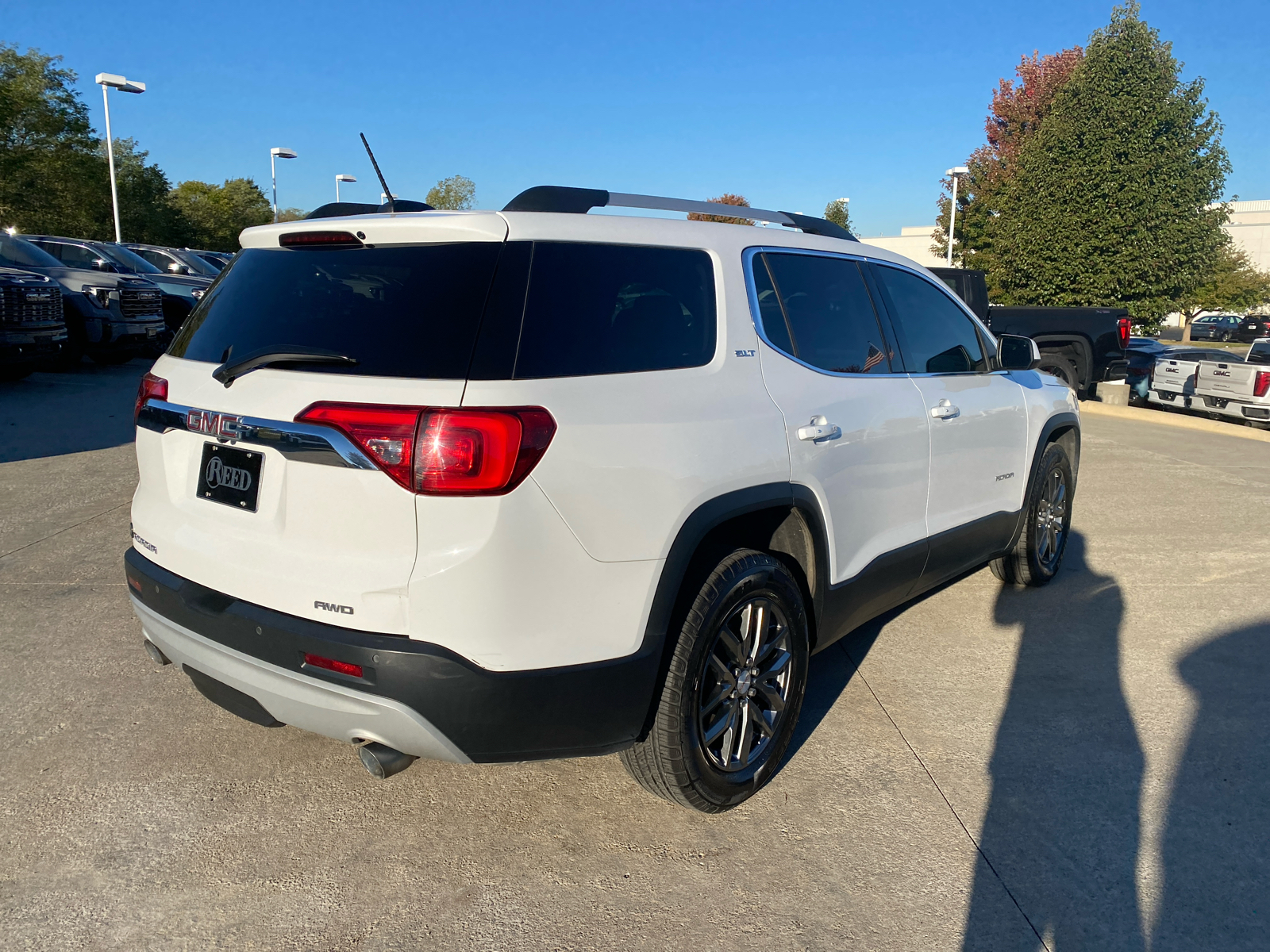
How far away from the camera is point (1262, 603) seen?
5195 mm

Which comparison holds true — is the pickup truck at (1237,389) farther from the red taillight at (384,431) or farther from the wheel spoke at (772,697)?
the red taillight at (384,431)

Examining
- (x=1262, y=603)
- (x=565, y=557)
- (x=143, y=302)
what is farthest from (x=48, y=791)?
(x=143, y=302)

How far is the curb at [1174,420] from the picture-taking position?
12781 mm

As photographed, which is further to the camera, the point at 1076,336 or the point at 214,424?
the point at 1076,336

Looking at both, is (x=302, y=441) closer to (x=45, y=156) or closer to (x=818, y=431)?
(x=818, y=431)

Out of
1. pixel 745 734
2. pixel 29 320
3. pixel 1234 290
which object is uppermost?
pixel 1234 290

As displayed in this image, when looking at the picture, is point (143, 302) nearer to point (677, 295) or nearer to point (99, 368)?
point (99, 368)

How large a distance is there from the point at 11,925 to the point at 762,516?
7.64 feet

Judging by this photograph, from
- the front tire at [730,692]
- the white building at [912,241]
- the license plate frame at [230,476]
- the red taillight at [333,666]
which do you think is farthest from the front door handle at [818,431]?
the white building at [912,241]

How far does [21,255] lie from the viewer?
13.5 m

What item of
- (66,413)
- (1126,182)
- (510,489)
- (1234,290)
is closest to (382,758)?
(510,489)

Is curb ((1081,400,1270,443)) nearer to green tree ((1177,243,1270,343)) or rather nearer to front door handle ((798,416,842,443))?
front door handle ((798,416,842,443))

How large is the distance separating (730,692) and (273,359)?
1.67 m

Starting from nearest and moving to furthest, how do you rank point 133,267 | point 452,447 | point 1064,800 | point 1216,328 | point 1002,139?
point 452,447
point 1064,800
point 133,267
point 1002,139
point 1216,328
